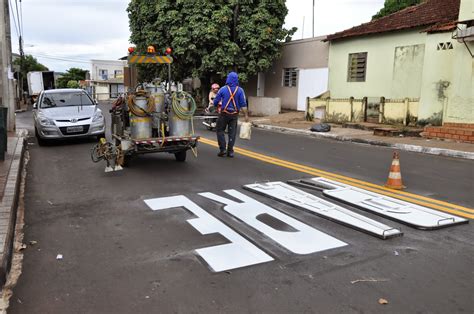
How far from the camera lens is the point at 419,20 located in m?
17.7

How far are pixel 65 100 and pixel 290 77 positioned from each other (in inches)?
628

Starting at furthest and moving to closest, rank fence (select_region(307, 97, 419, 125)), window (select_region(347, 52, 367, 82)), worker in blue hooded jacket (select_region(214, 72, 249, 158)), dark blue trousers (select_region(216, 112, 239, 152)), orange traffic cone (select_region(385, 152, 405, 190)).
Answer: window (select_region(347, 52, 367, 82))
fence (select_region(307, 97, 419, 125))
dark blue trousers (select_region(216, 112, 239, 152))
worker in blue hooded jacket (select_region(214, 72, 249, 158))
orange traffic cone (select_region(385, 152, 405, 190))

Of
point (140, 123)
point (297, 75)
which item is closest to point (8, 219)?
point (140, 123)

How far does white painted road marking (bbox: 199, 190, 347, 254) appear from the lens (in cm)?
468

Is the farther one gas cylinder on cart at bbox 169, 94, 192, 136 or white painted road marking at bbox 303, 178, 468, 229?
gas cylinder on cart at bbox 169, 94, 192, 136

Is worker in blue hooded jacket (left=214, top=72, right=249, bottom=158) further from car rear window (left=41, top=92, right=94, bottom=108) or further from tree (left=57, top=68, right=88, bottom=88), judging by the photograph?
tree (left=57, top=68, right=88, bottom=88)

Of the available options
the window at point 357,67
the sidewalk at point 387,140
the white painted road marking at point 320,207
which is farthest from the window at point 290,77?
the white painted road marking at point 320,207

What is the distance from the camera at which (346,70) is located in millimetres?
21594

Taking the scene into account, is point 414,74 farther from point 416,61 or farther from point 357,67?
point 357,67

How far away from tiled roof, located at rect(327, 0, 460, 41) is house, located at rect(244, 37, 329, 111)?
2.42 m

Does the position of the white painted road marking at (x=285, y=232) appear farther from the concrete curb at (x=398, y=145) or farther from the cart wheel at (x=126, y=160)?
the concrete curb at (x=398, y=145)

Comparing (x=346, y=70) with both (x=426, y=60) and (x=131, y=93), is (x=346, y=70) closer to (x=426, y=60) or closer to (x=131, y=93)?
(x=426, y=60)

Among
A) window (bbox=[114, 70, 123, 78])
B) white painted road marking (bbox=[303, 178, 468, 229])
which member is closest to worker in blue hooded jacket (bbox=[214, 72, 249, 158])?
white painted road marking (bbox=[303, 178, 468, 229])

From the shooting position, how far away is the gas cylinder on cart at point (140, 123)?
27.6 ft
